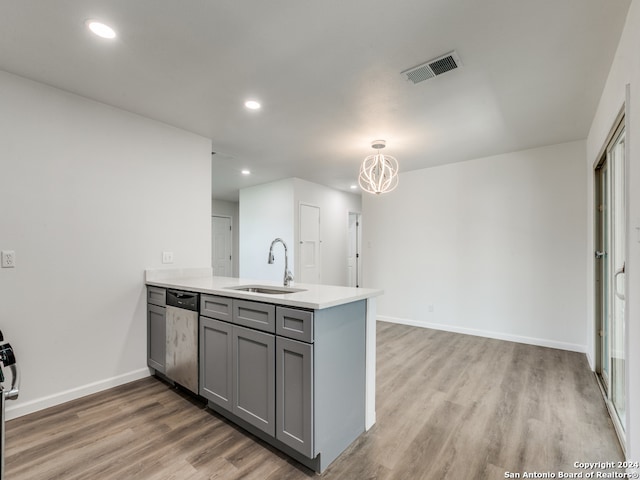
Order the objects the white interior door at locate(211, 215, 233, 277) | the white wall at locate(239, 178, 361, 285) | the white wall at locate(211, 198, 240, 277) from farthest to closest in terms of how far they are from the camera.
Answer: the white wall at locate(211, 198, 240, 277) → the white interior door at locate(211, 215, 233, 277) → the white wall at locate(239, 178, 361, 285)

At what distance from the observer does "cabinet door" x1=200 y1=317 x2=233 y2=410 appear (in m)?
2.09

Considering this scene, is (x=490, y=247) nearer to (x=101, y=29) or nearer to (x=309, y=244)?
(x=309, y=244)

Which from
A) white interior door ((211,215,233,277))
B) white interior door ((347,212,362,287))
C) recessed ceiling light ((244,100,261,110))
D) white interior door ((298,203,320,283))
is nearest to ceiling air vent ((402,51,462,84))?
recessed ceiling light ((244,100,261,110))

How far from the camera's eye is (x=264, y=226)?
19.3 ft

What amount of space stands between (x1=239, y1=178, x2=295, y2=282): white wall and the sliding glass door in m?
4.01

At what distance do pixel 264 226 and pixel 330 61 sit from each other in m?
4.08

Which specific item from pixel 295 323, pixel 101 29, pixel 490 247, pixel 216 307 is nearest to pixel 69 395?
pixel 216 307

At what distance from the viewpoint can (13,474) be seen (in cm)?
165

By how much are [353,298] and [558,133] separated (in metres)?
3.16

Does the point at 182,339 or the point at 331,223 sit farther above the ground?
the point at 331,223

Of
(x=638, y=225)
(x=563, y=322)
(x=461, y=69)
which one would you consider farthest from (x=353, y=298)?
(x=563, y=322)

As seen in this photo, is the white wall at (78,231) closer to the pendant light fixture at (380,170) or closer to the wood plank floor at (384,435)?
the wood plank floor at (384,435)

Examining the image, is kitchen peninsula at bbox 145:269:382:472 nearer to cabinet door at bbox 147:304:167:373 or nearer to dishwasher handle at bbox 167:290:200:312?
dishwasher handle at bbox 167:290:200:312

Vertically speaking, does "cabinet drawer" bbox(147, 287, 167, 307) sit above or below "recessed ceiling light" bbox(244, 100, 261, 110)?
below
